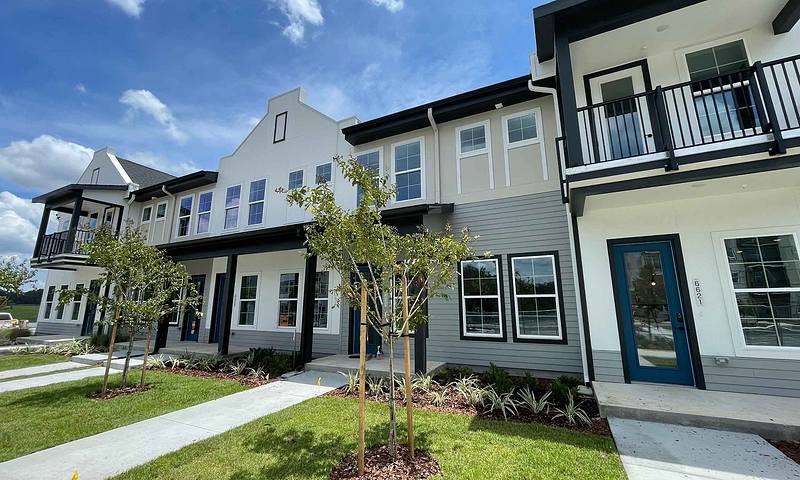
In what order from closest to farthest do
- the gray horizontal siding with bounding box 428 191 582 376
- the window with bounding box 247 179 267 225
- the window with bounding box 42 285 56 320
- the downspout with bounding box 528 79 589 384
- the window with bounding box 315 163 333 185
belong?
the downspout with bounding box 528 79 589 384 < the gray horizontal siding with bounding box 428 191 582 376 < the window with bounding box 315 163 333 185 < the window with bounding box 247 179 267 225 < the window with bounding box 42 285 56 320

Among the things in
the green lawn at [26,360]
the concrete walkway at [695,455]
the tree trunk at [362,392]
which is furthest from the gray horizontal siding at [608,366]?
the green lawn at [26,360]

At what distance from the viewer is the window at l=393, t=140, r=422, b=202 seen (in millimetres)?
9211

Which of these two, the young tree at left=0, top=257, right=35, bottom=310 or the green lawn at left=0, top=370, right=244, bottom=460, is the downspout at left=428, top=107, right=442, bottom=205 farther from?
the young tree at left=0, top=257, right=35, bottom=310

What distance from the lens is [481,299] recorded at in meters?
7.88

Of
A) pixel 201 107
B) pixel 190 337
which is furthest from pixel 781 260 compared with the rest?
pixel 190 337

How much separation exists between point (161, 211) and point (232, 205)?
4.90 m

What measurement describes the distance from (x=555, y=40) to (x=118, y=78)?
1263cm

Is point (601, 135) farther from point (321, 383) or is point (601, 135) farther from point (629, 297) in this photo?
point (321, 383)

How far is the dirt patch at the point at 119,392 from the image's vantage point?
6305 millimetres

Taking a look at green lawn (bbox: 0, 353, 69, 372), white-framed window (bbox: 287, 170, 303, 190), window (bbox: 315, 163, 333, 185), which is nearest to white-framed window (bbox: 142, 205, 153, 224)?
green lawn (bbox: 0, 353, 69, 372)

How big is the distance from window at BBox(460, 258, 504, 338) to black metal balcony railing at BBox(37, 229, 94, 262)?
16.3 metres

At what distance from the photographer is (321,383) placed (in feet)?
22.8

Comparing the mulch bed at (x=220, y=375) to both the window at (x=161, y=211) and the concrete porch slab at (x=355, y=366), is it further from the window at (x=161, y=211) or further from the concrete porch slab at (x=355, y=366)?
the window at (x=161, y=211)

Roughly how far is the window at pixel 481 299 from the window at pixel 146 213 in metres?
15.1
